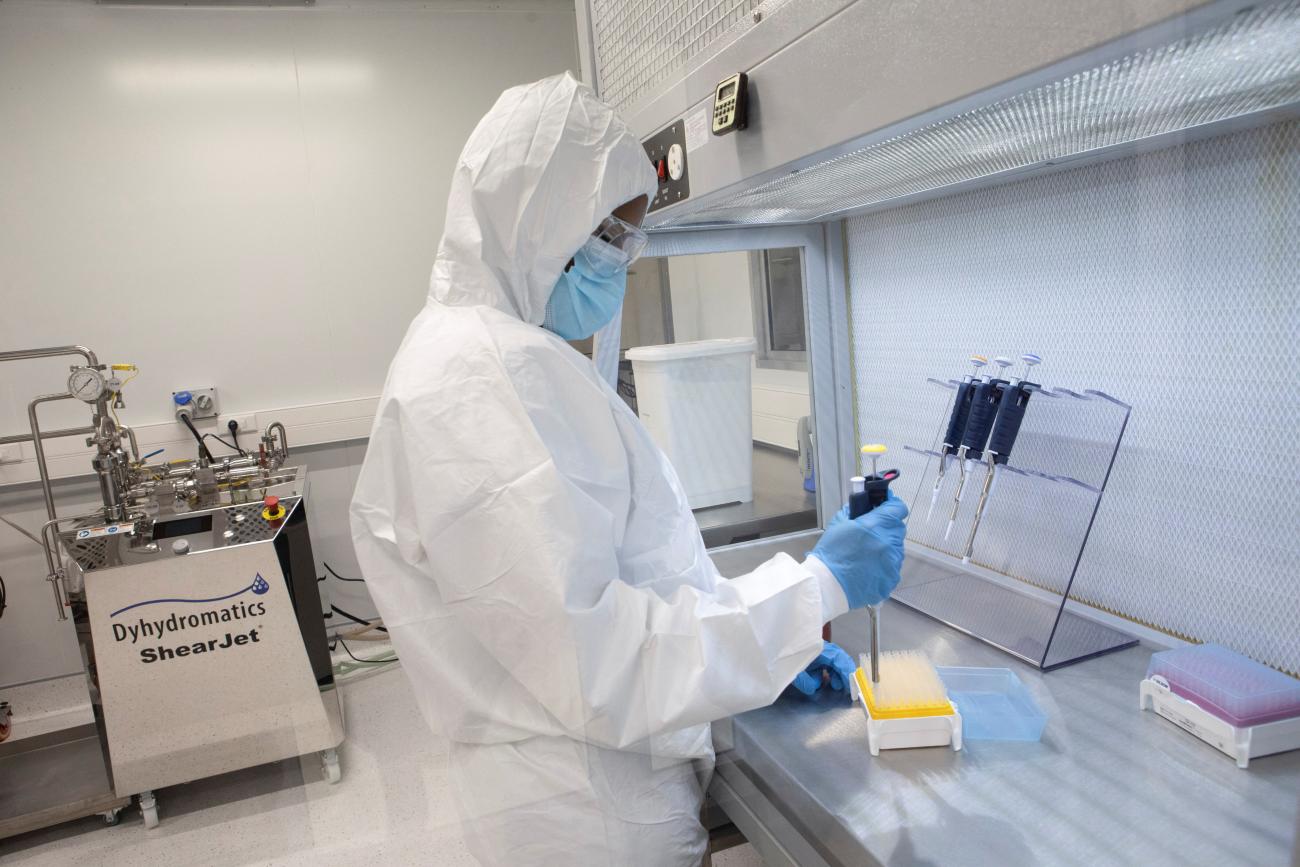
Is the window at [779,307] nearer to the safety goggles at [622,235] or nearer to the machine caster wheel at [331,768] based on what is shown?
the safety goggles at [622,235]

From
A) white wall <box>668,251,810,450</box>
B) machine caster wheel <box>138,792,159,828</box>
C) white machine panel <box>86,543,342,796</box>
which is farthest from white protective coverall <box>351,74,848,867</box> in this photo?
machine caster wheel <box>138,792,159,828</box>

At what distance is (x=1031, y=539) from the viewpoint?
3.66 ft

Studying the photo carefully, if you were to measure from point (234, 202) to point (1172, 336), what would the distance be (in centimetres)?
310

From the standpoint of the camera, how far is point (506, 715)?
932 millimetres

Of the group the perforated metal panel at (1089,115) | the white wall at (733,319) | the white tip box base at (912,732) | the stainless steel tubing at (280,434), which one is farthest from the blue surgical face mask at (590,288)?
the stainless steel tubing at (280,434)

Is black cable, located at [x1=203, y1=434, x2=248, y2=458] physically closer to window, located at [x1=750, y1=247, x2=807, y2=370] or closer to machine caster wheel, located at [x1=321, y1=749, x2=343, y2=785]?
machine caster wheel, located at [x1=321, y1=749, x2=343, y2=785]

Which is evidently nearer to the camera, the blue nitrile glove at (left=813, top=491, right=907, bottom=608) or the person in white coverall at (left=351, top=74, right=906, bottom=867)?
the person in white coverall at (left=351, top=74, right=906, bottom=867)

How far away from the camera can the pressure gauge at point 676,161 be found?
3.29 ft

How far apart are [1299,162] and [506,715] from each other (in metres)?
0.95

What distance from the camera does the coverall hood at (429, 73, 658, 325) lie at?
986 mm

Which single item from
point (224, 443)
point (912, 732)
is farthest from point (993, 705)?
point (224, 443)

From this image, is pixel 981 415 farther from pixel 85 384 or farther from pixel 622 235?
pixel 85 384

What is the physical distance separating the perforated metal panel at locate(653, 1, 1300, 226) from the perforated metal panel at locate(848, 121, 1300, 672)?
0.05 metres

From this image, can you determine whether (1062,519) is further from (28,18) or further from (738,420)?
(28,18)
